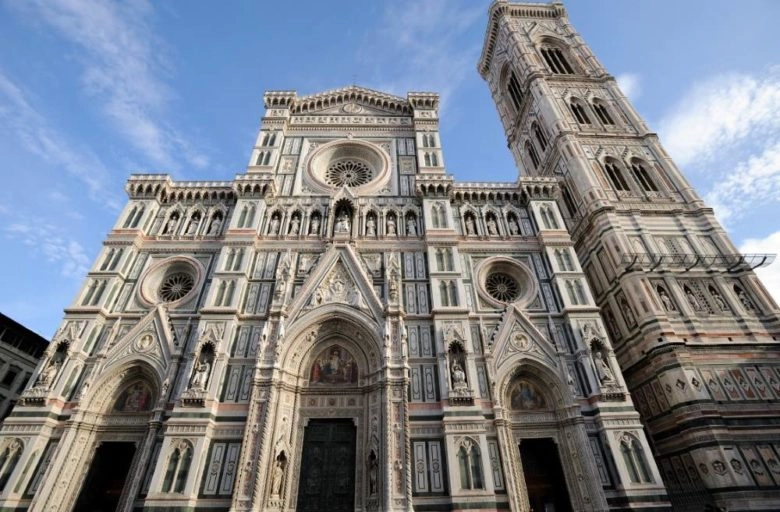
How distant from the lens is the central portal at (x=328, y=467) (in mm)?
13352

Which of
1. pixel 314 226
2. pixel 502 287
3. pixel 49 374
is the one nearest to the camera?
pixel 49 374

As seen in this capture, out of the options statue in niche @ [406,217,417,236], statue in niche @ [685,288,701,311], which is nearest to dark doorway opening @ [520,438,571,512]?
statue in niche @ [685,288,701,311]

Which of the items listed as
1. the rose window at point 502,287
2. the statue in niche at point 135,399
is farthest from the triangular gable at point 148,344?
the rose window at point 502,287

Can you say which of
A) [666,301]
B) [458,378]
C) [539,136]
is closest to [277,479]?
[458,378]

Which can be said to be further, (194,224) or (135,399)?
(194,224)

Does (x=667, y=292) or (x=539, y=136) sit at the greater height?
(x=539, y=136)

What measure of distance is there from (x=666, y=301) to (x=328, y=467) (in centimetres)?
1553

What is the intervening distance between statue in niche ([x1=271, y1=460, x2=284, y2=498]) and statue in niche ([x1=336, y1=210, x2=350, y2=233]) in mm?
9738

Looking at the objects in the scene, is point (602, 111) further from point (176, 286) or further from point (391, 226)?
point (176, 286)

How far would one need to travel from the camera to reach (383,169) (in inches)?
875

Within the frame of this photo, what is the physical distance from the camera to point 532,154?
101ft

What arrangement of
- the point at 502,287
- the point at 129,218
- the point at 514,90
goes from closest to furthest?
the point at 502,287, the point at 129,218, the point at 514,90

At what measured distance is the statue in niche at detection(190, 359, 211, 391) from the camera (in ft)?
46.8

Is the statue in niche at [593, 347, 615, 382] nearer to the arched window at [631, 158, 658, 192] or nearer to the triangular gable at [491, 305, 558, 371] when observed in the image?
the triangular gable at [491, 305, 558, 371]
